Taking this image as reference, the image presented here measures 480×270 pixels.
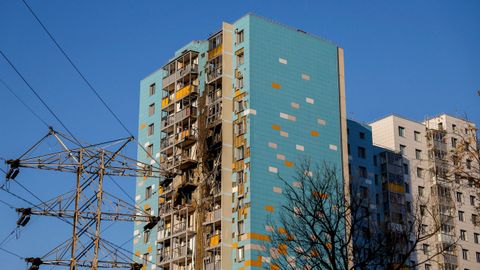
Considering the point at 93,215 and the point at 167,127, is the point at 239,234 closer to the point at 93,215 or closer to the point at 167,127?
the point at 167,127

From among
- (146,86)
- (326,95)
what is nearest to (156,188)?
(146,86)

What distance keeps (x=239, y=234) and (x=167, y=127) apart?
18.8m

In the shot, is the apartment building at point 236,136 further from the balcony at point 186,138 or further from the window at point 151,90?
the window at point 151,90

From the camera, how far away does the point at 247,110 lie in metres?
93.4

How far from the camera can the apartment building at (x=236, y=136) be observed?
90.9 m

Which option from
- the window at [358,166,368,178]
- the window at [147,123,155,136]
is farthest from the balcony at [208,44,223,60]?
the window at [358,166,368,178]

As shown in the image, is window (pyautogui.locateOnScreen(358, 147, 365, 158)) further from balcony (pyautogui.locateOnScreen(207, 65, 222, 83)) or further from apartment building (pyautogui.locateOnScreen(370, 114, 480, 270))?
balcony (pyautogui.locateOnScreen(207, 65, 222, 83))

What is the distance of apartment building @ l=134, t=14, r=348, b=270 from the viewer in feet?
298

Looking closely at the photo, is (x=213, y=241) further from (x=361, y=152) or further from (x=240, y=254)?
(x=361, y=152)

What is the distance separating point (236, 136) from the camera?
94250mm

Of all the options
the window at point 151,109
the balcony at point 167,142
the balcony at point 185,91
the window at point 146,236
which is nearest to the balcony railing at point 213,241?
the window at point 146,236

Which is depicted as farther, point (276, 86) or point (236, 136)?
point (276, 86)

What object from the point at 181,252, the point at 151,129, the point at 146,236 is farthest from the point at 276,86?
the point at 146,236

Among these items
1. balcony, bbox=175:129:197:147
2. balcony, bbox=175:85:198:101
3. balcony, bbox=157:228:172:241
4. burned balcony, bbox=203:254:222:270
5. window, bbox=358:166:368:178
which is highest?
balcony, bbox=175:85:198:101
